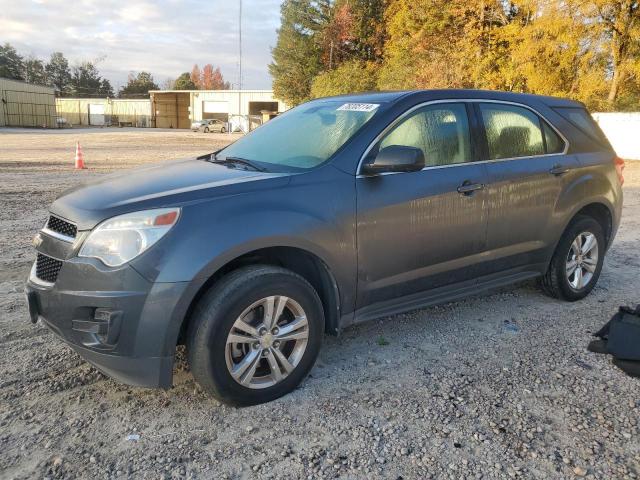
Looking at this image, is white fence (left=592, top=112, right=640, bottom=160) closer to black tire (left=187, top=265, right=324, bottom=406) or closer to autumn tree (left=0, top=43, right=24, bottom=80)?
black tire (left=187, top=265, right=324, bottom=406)

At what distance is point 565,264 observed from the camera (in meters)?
4.73

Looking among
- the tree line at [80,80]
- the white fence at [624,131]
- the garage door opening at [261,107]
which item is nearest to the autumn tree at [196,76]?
the tree line at [80,80]

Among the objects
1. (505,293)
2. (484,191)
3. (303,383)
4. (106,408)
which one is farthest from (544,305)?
(106,408)

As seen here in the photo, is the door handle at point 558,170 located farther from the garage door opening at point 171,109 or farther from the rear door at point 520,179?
the garage door opening at point 171,109

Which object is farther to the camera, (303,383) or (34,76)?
(34,76)

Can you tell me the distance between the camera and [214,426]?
2.86 m

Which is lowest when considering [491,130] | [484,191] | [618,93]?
[484,191]

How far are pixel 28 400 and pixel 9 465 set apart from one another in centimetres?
59

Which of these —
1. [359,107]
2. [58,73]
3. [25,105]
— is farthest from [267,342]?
[58,73]

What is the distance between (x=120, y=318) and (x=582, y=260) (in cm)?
413

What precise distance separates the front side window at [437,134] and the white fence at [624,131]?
22691mm

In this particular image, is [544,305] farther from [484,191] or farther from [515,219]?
[484,191]

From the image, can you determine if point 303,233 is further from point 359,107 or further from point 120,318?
point 359,107

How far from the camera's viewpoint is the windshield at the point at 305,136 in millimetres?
3514
